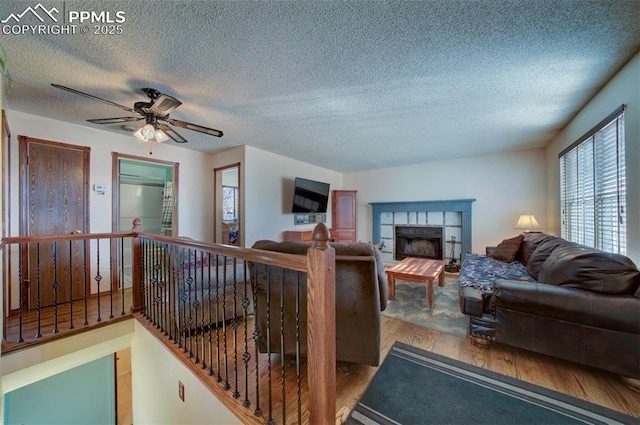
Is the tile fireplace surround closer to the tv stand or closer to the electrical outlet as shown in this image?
the tv stand

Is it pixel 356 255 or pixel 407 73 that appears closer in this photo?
pixel 356 255

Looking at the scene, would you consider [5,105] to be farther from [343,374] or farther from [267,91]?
[343,374]

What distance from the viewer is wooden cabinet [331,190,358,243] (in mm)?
6055

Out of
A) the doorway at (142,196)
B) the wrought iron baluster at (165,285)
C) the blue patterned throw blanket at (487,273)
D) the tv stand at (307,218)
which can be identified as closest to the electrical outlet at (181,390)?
the wrought iron baluster at (165,285)

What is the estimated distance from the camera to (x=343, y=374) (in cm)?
188

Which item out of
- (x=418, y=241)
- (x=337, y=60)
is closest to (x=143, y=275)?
(x=337, y=60)

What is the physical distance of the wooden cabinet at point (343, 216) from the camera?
19.9 feet

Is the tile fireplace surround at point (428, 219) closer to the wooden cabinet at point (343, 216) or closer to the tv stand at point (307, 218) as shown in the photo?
the wooden cabinet at point (343, 216)

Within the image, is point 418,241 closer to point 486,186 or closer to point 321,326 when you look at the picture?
point 486,186

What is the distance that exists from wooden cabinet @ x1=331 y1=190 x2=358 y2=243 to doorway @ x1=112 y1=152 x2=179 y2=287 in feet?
11.5

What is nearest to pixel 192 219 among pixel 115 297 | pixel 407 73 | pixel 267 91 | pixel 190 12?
pixel 115 297

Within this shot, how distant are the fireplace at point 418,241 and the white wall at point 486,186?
676 mm

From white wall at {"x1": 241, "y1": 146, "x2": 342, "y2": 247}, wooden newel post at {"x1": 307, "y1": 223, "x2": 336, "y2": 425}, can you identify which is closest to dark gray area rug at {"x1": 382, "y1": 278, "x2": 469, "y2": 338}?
wooden newel post at {"x1": 307, "y1": 223, "x2": 336, "y2": 425}

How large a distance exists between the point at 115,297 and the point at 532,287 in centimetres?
476
